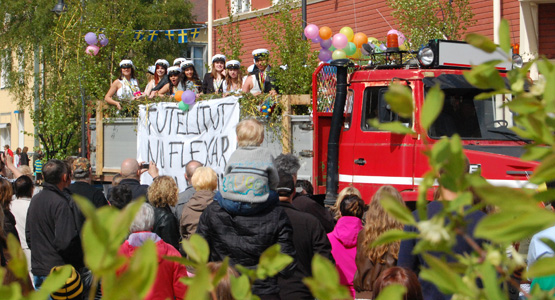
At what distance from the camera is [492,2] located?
1680 cm

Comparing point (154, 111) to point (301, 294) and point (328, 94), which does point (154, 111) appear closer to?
point (328, 94)

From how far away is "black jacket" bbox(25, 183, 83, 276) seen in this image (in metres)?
5.18

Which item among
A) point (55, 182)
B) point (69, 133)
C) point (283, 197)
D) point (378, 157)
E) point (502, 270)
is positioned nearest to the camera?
point (502, 270)

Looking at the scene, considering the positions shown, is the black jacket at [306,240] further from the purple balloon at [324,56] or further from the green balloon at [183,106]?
the purple balloon at [324,56]

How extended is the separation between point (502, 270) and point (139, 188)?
243 inches

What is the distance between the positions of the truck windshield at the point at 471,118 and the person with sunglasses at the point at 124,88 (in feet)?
17.8

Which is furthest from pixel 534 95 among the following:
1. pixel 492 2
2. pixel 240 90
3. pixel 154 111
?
pixel 492 2

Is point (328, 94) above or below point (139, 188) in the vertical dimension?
above

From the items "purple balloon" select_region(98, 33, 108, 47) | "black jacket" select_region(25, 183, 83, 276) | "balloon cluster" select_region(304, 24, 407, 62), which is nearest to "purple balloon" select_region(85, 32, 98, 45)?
"purple balloon" select_region(98, 33, 108, 47)

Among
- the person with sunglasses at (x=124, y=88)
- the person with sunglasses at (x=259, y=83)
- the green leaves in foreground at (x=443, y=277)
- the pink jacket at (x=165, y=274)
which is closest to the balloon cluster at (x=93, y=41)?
the person with sunglasses at (x=124, y=88)

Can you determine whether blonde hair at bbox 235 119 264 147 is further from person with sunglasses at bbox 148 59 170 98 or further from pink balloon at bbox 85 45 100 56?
pink balloon at bbox 85 45 100 56

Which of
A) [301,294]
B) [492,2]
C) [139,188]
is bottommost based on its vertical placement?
[301,294]

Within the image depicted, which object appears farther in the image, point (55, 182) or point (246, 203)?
point (55, 182)

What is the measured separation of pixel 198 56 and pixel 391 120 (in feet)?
90.9
